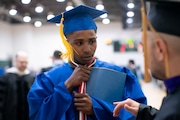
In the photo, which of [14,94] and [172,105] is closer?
[172,105]

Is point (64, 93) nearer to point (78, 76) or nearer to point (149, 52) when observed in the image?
point (78, 76)

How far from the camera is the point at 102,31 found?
14.3 m

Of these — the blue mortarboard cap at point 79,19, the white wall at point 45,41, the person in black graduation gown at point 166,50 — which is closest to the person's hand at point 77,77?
the blue mortarboard cap at point 79,19

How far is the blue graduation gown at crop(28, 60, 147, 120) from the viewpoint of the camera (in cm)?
171

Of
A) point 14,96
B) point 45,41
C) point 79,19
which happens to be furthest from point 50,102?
point 45,41

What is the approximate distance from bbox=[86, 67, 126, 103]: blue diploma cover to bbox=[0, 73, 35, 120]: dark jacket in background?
269 cm

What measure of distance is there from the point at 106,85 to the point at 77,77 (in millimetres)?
192

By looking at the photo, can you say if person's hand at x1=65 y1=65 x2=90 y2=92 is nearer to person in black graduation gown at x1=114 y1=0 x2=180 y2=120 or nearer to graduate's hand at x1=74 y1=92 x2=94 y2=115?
graduate's hand at x1=74 y1=92 x2=94 y2=115

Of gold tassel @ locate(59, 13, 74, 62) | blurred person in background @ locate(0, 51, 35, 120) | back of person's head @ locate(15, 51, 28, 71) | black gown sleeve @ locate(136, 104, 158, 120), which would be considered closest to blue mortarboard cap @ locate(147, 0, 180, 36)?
black gown sleeve @ locate(136, 104, 158, 120)

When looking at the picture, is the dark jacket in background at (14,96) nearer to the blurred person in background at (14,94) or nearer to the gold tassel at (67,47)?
the blurred person in background at (14,94)

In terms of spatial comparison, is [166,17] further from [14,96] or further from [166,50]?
[14,96]

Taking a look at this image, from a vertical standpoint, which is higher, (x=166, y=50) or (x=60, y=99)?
(x=166, y=50)

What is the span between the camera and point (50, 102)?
1729 millimetres

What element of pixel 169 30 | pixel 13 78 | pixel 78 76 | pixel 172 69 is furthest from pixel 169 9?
pixel 13 78
